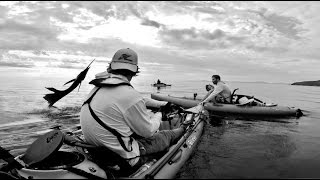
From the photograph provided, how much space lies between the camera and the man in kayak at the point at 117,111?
13.9 feet

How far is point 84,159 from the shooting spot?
15.0 ft

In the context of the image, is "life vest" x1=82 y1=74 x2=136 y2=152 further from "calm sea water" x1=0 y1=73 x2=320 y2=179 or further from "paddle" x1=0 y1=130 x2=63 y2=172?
"calm sea water" x1=0 y1=73 x2=320 y2=179

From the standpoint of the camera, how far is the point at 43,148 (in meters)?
4.53

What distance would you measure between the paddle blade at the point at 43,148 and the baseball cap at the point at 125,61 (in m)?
1.60

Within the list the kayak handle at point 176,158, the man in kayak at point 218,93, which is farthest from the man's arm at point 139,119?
the man in kayak at point 218,93

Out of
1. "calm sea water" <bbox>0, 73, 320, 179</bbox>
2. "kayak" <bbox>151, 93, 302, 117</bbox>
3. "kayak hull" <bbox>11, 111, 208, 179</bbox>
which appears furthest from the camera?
"kayak" <bbox>151, 93, 302, 117</bbox>

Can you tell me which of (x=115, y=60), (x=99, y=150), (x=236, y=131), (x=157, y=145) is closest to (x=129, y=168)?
(x=99, y=150)

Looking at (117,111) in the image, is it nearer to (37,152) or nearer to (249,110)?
(37,152)

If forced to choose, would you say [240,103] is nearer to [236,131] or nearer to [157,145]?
[236,131]

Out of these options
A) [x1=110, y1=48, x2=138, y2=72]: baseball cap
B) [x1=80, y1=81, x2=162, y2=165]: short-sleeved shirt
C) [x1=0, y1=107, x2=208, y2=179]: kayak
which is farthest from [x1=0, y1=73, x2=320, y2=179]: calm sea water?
[x1=110, y1=48, x2=138, y2=72]: baseball cap

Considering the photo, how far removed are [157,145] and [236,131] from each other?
7.82 meters

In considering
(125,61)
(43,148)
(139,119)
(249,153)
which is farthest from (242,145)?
(43,148)

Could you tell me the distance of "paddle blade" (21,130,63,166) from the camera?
4.39 metres

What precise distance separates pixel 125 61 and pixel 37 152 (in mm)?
2202
